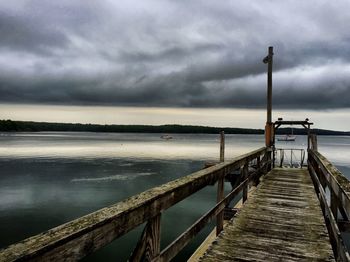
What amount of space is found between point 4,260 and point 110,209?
0.93 meters

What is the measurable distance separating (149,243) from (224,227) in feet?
11.0

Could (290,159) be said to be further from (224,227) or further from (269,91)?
(224,227)

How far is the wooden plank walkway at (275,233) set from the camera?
4613mm

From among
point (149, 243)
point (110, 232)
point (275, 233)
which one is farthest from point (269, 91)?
point (110, 232)

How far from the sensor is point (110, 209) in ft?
7.46

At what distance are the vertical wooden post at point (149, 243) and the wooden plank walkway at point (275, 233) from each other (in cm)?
179

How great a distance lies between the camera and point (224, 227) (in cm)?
587

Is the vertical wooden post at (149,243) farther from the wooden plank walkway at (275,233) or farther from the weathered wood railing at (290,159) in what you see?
the weathered wood railing at (290,159)

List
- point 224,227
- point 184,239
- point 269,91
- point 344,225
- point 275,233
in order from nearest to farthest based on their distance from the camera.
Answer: point 184,239
point 275,233
point 224,227
point 344,225
point 269,91

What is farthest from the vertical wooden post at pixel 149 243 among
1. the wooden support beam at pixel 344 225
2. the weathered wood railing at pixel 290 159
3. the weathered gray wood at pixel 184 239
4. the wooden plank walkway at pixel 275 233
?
the weathered wood railing at pixel 290 159

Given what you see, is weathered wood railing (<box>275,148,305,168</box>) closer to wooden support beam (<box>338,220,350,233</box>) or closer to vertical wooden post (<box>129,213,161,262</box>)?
wooden support beam (<box>338,220,350,233</box>)

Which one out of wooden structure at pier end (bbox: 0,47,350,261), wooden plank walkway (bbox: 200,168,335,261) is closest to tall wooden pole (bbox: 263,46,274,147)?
wooden structure at pier end (bbox: 0,47,350,261)

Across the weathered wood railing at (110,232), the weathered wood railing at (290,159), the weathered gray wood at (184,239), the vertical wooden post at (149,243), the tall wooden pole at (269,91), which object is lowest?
the weathered wood railing at (290,159)

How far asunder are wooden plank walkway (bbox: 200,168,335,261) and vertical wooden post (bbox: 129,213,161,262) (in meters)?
1.79
